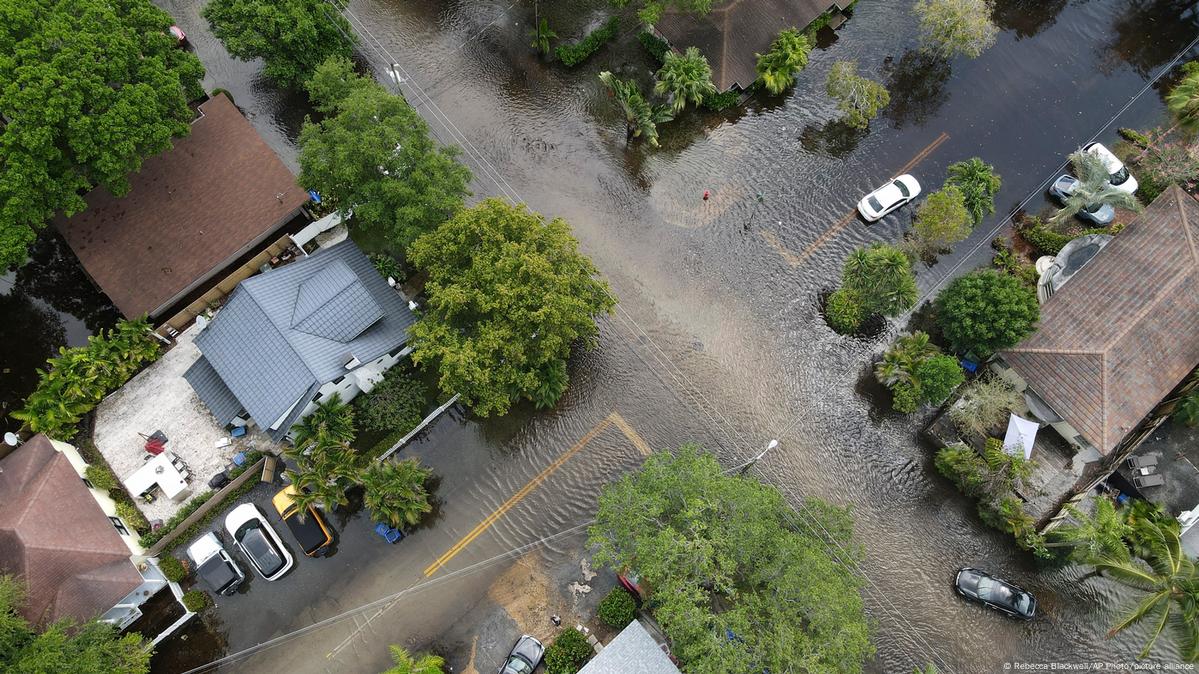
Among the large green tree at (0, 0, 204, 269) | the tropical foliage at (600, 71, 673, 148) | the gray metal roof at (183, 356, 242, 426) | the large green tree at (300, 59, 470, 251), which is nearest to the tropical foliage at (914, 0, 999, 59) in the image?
the tropical foliage at (600, 71, 673, 148)

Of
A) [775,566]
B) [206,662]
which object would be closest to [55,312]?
[206,662]

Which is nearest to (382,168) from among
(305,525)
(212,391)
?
(212,391)

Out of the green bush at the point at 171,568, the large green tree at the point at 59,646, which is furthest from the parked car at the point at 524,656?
the green bush at the point at 171,568

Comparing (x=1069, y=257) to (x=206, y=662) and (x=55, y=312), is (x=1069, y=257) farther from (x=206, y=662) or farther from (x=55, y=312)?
(x=55, y=312)

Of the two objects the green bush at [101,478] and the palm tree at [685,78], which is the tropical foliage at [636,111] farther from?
the green bush at [101,478]

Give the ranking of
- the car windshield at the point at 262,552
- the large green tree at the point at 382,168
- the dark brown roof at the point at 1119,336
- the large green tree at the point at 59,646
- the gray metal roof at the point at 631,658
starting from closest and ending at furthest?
the large green tree at the point at 59,646 < the gray metal roof at the point at 631,658 < the car windshield at the point at 262,552 < the large green tree at the point at 382,168 < the dark brown roof at the point at 1119,336

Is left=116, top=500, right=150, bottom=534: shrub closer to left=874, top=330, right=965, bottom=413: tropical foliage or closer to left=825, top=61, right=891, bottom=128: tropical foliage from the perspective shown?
left=874, top=330, right=965, bottom=413: tropical foliage
